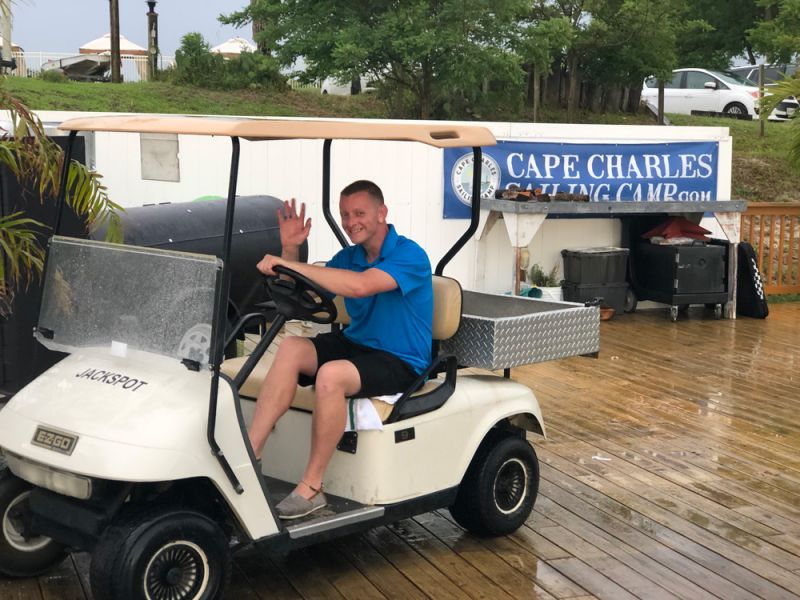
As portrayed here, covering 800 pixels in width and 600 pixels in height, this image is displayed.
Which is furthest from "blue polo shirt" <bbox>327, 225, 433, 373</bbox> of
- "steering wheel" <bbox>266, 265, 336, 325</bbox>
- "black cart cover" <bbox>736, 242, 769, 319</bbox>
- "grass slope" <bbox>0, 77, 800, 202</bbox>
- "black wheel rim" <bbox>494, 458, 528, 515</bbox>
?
"grass slope" <bbox>0, 77, 800, 202</bbox>

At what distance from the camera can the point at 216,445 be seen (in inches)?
156

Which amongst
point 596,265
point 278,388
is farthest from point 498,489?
point 596,265

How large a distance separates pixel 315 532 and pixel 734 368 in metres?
5.52

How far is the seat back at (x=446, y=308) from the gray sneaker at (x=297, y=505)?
925 millimetres

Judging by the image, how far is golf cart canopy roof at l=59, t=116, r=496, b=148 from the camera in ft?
13.3

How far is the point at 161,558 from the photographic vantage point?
12.7 ft

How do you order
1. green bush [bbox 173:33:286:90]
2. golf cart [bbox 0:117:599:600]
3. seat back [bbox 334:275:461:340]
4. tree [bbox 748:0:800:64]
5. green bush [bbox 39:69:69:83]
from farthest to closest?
green bush [bbox 39:69:69:83]
green bush [bbox 173:33:286:90]
tree [bbox 748:0:800:64]
seat back [bbox 334:275:461:340]
golf cart [bbox 0:117:599:600]

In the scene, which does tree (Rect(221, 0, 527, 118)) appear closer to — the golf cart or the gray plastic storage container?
the gray plastic storage container

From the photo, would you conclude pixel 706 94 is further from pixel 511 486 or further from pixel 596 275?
pixel 511 486

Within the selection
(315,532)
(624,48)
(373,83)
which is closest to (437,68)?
(373,83)

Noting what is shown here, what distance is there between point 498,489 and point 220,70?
57.4 ft

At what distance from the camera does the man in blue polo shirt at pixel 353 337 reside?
4.36m

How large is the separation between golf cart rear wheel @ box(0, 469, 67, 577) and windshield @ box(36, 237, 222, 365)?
0.55 m

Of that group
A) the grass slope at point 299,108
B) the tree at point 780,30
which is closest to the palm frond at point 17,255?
the grass slope at point 299,108
